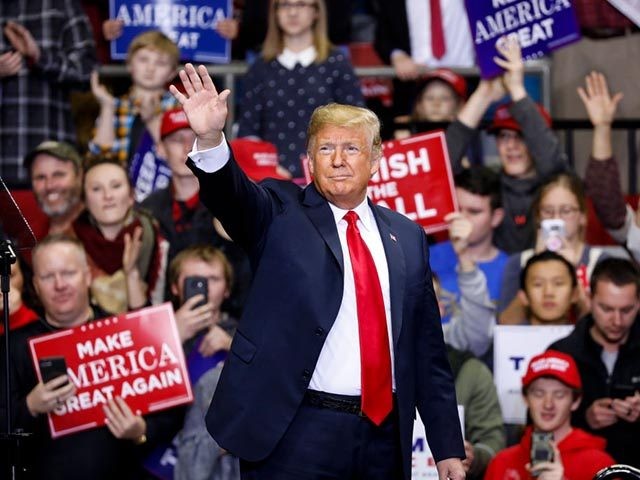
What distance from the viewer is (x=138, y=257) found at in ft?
25.6

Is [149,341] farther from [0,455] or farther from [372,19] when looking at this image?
[372,19]

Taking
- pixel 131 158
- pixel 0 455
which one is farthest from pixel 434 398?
pixel 131 158

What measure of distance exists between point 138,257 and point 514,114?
86.8 inches

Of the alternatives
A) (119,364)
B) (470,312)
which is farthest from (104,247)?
(470,312)

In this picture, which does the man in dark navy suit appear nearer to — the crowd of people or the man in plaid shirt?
the crowd of people

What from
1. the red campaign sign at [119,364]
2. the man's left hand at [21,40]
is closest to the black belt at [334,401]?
the red campaign sign at [119,364]

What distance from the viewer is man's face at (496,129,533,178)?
332 inches

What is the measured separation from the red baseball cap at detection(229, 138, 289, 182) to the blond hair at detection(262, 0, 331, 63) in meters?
1.01

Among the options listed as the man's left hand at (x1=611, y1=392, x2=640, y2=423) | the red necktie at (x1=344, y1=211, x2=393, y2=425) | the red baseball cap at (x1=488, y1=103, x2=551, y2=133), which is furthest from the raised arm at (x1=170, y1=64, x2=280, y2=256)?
the red baseball cap at (x1=488, y1=103, x2=551, y2=133)

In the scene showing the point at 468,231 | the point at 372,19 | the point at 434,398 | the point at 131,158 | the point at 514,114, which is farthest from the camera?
the point at 372,19

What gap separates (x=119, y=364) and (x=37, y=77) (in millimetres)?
2592

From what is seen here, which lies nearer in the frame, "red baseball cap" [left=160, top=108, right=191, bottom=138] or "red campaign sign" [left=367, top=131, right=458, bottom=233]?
"red campaign sign" [left=367, top=131, right=458, bottom=233]

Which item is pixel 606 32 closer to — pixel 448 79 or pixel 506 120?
pixel 448 79

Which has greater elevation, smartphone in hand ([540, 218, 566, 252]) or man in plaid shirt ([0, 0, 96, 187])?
man in plaid shirt ([0, 0, 96, 187])
